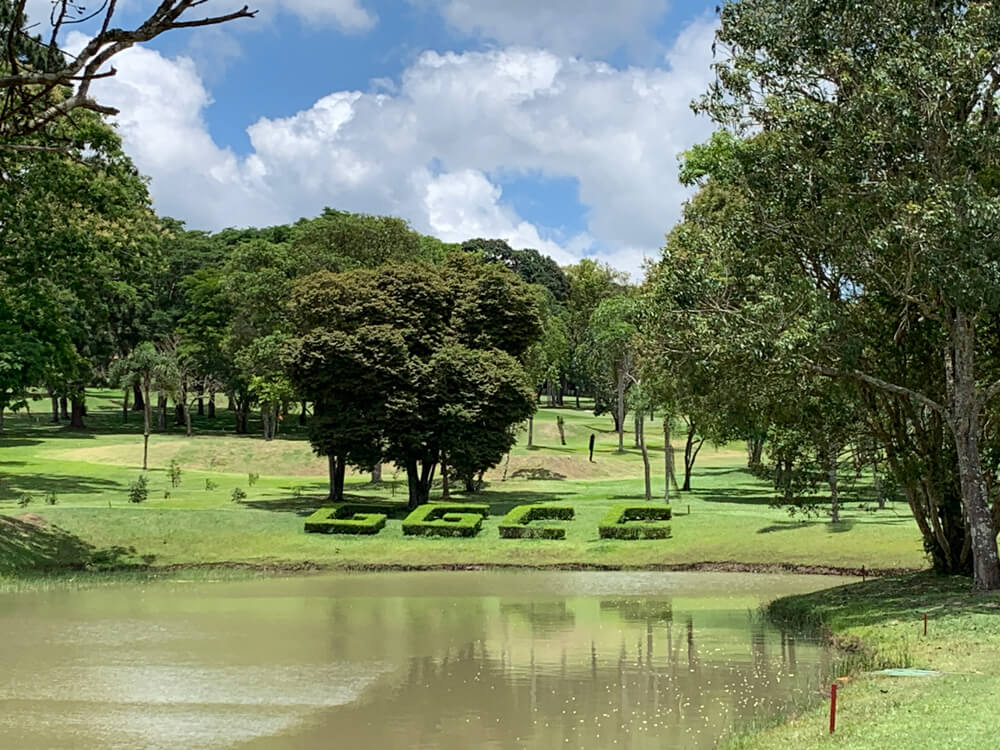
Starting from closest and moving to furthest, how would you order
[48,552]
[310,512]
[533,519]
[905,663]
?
[905,663]
[48,552]
[533,519]
[310,512]

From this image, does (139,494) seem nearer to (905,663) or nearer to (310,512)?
(310,512)

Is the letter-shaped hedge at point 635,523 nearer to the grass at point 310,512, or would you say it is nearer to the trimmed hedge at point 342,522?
the grass at point 310,512

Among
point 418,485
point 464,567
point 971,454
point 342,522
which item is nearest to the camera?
point 971,454

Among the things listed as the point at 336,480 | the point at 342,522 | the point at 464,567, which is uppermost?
the point at 336,480

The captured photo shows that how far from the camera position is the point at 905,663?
1509cm

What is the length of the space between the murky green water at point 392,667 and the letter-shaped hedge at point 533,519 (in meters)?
7.79

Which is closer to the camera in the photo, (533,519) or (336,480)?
(533,519)

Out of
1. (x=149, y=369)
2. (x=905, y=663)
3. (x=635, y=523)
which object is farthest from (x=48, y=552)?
(x=149, y=369)

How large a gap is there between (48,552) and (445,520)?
43.5 feet

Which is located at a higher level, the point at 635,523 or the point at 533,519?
the point at 635,523

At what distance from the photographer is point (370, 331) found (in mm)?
39875

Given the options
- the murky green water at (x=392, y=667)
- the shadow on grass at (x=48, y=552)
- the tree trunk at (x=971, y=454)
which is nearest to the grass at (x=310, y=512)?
the shadow on grass at (x=48, y=552)

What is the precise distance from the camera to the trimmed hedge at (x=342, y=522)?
36.1 meters

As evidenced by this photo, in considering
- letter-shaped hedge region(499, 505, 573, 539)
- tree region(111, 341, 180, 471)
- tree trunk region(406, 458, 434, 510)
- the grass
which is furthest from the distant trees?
tree region(111, 341, 180, 471)
